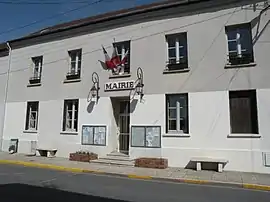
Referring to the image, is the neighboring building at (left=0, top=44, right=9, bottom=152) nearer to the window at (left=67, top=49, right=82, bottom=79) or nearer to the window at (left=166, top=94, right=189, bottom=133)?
→ the window at (left=67, top=49, right=82, bottom=79)

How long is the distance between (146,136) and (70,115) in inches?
199

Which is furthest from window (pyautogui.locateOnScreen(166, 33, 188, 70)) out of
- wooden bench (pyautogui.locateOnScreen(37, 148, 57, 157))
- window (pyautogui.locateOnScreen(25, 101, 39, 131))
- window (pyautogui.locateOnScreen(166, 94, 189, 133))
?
window (pyautogui.locateOnScreen(25, 101, 39, 131))

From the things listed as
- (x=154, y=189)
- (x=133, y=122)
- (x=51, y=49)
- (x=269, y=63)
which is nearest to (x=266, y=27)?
(x=269, y=63)

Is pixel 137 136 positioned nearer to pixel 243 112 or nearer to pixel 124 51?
pixel 124 51

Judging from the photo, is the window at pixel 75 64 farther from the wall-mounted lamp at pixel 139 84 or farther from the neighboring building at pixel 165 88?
the wall-mounted lamp at pixel 139 84

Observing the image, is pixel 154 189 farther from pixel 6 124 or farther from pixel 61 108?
pixel 6 124

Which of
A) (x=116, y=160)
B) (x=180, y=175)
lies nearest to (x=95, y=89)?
(x=116, y=160)

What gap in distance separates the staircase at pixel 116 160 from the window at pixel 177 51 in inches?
188

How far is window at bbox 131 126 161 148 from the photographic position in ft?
39.9

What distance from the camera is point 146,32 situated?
43.2ft

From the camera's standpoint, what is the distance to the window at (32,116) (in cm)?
1633

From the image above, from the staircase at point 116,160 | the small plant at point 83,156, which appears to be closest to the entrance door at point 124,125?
the staircase at point 116,160

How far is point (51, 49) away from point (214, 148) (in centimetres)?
1114

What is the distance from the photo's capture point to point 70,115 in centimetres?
1505
